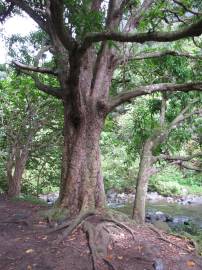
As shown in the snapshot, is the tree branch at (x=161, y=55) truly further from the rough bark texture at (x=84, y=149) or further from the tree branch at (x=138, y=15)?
the rough bark texture at (x=84, y=149)

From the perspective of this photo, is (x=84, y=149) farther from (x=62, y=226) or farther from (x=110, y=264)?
(x=110, y=264)

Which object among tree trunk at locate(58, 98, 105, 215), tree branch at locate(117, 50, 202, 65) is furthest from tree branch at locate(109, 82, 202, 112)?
tree branch at locate(117, 50, 202, 65)

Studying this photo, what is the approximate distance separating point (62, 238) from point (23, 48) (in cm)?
553

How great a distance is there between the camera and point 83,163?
6.78 m

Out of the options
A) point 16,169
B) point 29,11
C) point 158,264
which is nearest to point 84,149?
point 158,264

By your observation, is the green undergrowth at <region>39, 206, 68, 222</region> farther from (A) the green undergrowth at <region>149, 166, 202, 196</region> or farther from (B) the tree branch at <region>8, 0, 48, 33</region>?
(A) the green undergrowth at <region>149, 166, 202, 196</region>

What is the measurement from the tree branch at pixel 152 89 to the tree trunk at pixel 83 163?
1.33ft

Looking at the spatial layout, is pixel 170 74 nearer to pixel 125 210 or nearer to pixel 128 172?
pixel 125 210

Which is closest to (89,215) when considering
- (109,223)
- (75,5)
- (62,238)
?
(109,223)

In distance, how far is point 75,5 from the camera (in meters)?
5.55

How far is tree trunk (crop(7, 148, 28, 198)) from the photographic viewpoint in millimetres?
10617

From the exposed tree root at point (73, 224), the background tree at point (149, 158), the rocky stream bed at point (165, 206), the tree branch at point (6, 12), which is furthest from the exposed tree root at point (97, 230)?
the rocky stream bed at point (165, 206)

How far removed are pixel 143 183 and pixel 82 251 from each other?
2.42m

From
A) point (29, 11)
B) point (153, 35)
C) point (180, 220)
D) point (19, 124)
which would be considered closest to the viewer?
point (153, 35)
